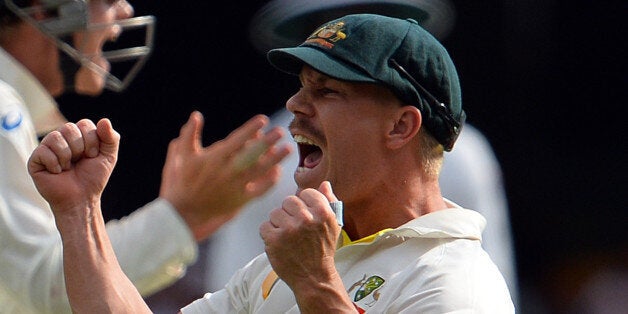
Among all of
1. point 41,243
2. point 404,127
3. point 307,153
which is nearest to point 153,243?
point 41,243

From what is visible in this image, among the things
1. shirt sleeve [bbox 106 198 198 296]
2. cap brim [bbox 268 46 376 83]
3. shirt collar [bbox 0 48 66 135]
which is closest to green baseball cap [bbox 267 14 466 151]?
cap brim [bbox 268 46 376 83]

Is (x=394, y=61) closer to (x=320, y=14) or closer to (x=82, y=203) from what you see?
(x=82, y=203)

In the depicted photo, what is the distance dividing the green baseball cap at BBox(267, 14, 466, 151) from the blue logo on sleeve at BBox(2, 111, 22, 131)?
0.59 m

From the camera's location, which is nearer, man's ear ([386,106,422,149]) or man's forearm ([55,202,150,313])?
man's forearm ([55,202,150,313])

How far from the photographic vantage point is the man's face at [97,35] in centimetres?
360

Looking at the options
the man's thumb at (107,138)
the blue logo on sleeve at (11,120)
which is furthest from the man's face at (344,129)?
the blue logo on sleeve at (11,120)

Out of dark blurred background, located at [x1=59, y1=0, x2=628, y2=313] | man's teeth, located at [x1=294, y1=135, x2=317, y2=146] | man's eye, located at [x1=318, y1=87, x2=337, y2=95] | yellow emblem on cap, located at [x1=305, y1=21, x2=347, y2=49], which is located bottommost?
dark blurred background, located at [x1=59, y1=0, x2=628, y2=313]

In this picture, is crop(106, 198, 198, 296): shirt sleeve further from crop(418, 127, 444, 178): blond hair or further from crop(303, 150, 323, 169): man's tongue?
crop(418, 127, 444, 178): blond hair

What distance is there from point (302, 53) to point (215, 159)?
0.29m

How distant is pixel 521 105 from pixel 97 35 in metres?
3.14

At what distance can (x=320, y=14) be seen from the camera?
484cm

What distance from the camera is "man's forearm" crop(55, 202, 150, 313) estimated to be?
8.84 feet

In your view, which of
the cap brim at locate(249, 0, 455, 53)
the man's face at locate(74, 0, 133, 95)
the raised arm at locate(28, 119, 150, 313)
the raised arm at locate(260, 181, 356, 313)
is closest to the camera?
the raised arm at locate(260, 181, 356, 313)

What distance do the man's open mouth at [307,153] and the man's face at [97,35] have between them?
78 centimetres
